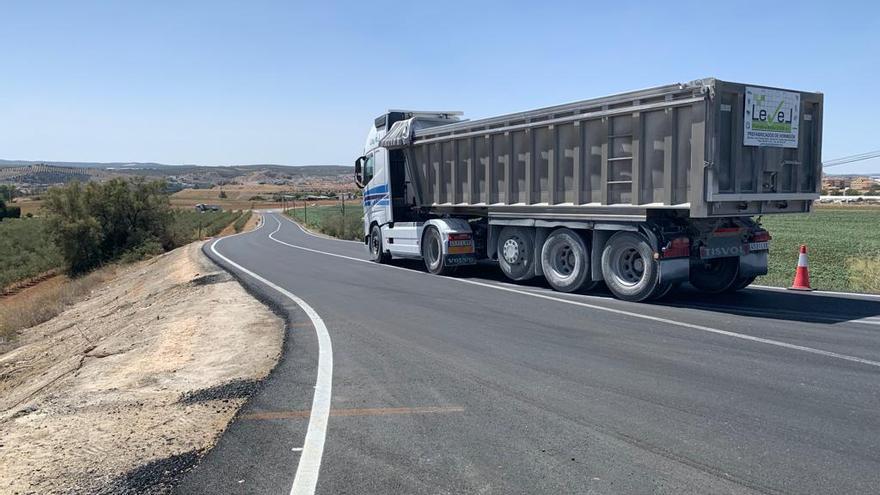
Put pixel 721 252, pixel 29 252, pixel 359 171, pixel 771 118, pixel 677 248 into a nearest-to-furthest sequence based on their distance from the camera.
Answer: pixel 771 118 < pixel 677 248 < pixel 721 252 < pixel 359 171 < pixel 29 252

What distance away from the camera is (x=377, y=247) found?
20.7 m

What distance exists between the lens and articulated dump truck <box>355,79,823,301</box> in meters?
10.7

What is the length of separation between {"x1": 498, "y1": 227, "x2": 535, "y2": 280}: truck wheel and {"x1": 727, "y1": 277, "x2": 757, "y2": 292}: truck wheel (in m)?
3.69

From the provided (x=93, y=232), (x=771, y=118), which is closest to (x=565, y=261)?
(x=771, y=118)

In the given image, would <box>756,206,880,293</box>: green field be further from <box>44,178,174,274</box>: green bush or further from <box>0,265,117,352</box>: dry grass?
<box>44,178,174,274</box>: green bush

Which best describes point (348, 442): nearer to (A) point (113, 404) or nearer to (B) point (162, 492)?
(B) point (162, 492)

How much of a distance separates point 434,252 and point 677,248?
7123mm

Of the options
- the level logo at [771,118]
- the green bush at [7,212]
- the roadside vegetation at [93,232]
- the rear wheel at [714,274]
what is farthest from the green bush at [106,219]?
the green bush at [7,212]

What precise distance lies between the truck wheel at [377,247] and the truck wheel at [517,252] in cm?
580

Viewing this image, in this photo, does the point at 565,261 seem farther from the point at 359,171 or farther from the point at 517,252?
the point at 359,171

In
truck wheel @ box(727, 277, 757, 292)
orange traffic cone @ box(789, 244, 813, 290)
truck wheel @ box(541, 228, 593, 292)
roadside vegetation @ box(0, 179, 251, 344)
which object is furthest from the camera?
roadside vegetation @ box(0, 179, 251, 344)

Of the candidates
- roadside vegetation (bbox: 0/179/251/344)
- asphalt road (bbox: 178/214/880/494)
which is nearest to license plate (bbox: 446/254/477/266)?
asphalt road (bbox: 178/214/880/494)

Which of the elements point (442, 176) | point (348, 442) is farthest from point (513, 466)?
point (442, 176)

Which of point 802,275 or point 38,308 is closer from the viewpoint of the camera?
point 802,275
